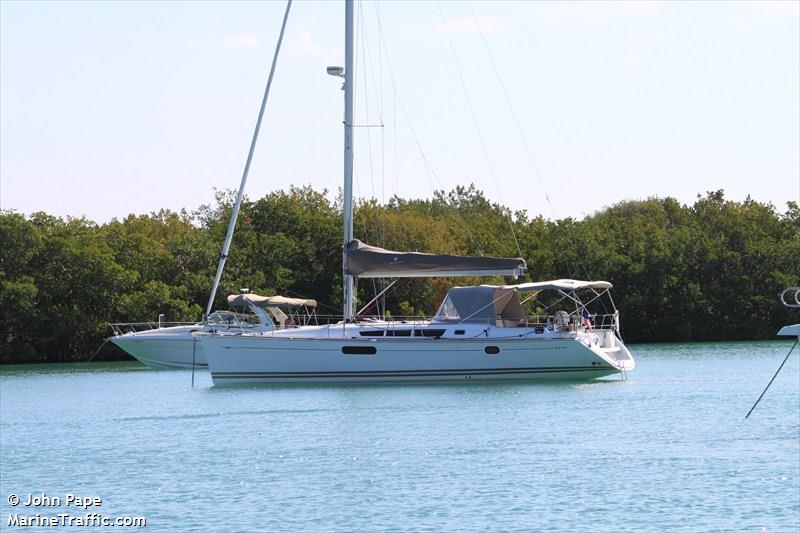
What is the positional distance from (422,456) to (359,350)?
14.9 metres

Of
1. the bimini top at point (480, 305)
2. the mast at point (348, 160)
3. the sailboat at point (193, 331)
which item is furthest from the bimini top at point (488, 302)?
the sailboat at point (193, 331)

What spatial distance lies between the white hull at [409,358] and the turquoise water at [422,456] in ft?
2.04

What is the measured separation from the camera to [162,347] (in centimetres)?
5538

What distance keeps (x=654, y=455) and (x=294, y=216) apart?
61.7 metres

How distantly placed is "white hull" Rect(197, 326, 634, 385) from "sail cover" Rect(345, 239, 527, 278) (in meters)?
2.35

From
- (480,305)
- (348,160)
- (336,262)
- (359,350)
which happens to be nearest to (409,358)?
(359,350)

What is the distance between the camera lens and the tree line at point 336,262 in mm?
74250

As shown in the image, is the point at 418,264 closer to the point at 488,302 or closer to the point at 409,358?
the point at 488,302

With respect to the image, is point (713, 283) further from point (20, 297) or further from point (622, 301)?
point (20, 297)

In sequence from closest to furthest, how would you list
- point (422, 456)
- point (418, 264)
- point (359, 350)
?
→ 1. point (422, 456)
2. point (359, 350)
3. point (418, 264)

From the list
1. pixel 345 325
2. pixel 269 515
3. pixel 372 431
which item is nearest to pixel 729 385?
pixel 345 325

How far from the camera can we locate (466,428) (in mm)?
33344

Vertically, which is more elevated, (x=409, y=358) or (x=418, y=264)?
(x=418, y=264)

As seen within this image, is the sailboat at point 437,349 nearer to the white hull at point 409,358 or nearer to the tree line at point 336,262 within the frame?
the white hull at point 409,358
